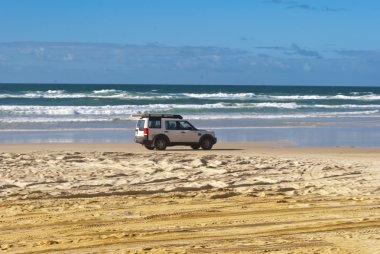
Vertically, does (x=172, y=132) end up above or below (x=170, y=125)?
below

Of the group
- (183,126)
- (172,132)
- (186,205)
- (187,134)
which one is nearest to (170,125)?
(172,132)

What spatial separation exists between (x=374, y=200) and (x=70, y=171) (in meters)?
6.77

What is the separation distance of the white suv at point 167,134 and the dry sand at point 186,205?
214 inches

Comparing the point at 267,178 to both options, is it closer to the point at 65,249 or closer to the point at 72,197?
the point at 72,197

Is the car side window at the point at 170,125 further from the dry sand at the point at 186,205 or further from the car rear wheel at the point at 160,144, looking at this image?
the dry sand at the point at 186,205

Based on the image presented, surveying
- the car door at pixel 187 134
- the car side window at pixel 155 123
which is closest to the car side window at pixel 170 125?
the car door at pixel 187 134

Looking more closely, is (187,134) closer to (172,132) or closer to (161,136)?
(172,132)

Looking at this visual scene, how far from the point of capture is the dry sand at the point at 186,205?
8.91m

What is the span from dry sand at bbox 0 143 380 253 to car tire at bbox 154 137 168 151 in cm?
546

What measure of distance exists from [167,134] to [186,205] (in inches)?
552

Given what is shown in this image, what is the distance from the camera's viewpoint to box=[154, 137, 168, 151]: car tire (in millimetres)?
25484

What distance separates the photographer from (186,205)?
1170cm

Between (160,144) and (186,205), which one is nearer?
(186,205)

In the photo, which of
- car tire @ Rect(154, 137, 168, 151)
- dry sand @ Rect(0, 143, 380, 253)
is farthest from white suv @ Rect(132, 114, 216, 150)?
dry sand @ Rect(0, 143, 380, 253)
